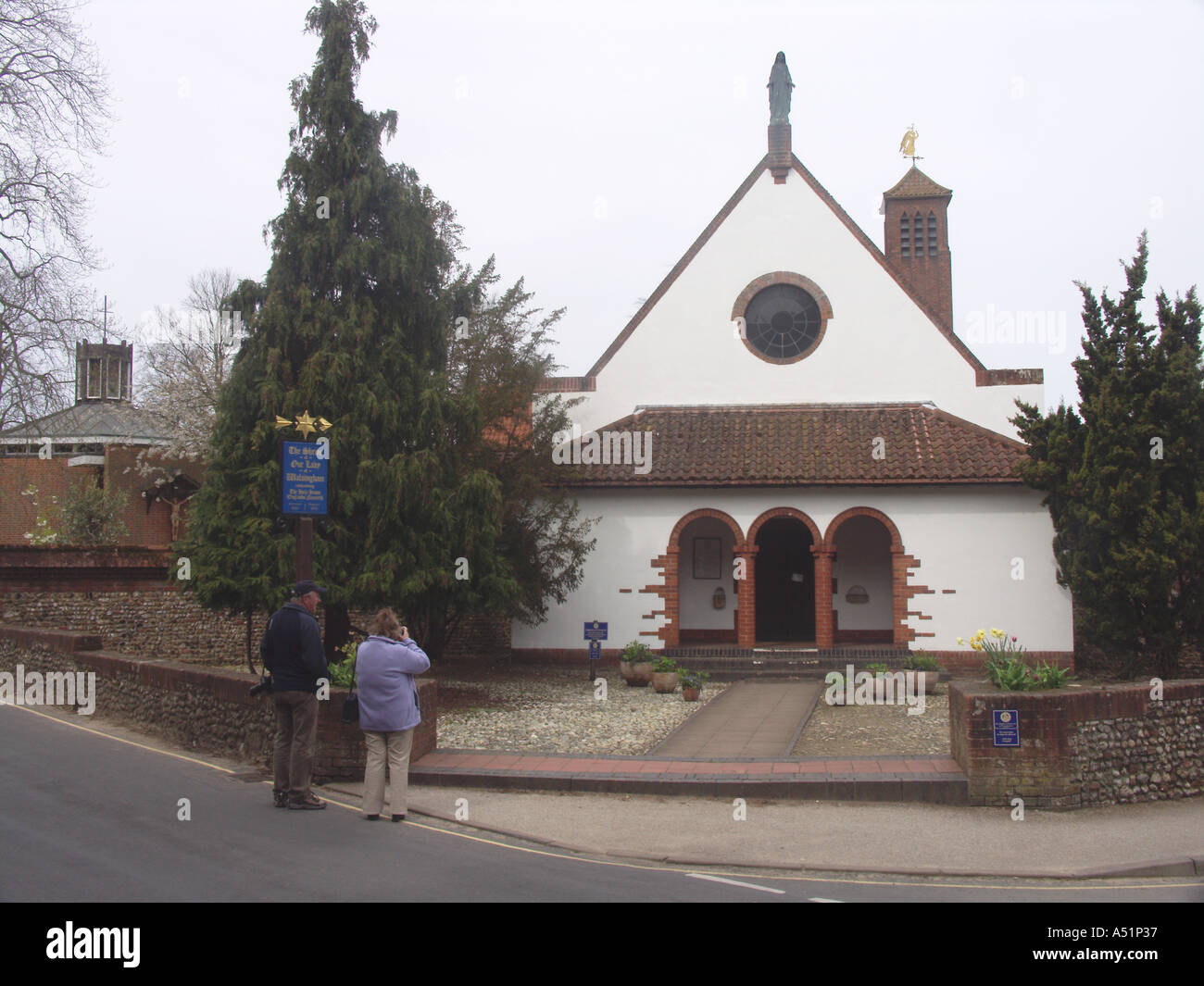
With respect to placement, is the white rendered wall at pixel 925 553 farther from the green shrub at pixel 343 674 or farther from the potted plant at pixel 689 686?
the green shrub at pixel 343 674

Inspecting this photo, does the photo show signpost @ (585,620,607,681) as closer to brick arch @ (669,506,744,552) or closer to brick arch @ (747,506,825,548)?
brick arch @ (669,506,744,552)

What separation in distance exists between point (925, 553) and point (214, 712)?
14.8 meters

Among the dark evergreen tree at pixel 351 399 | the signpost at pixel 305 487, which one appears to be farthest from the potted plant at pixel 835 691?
the signpost at pixel 305 487

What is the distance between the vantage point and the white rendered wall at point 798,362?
2350 centimetres

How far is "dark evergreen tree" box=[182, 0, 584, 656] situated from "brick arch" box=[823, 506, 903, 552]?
8.04 metres

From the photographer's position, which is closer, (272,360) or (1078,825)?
(1078,825)

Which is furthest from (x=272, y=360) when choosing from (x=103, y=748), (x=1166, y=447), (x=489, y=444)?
(x=1166, y=447)

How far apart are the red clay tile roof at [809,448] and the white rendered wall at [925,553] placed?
427mm

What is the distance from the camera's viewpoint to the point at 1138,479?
17812 mm

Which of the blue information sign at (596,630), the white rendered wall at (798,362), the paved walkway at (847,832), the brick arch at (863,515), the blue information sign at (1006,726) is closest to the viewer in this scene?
the paved walkway at (847,832)

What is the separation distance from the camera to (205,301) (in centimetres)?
4609

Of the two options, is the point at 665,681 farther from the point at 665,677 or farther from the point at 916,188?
the point at 916,188

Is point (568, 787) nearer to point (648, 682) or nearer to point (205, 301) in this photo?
point (648, 682)
